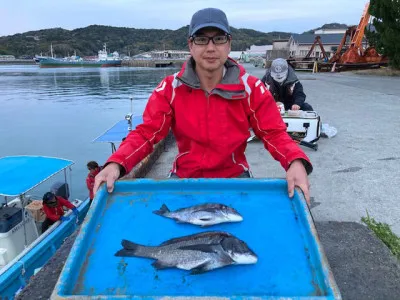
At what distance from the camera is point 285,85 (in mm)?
7324

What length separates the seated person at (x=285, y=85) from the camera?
704 centimetres

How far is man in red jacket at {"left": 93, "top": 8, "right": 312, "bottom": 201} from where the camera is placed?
100 inches

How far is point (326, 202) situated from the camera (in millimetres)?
4375

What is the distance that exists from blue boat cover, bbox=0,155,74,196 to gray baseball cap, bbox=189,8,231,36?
602 centimetres

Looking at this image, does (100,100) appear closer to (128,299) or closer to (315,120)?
(315,120)

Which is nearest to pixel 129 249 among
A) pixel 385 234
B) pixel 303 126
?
pixel 385 234

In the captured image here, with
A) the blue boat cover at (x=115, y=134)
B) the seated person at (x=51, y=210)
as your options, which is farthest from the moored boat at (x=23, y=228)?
the blue boat cover at (x=115, y=134)

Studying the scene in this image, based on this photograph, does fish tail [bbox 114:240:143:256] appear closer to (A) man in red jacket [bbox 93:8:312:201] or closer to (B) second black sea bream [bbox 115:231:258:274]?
(B) second black sea bream [bbox 115:231:258:274]

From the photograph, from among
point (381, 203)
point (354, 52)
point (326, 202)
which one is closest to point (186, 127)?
point (326, 202)

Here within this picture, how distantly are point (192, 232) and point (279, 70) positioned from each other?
5.72 m

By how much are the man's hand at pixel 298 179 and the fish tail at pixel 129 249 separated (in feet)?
3.29

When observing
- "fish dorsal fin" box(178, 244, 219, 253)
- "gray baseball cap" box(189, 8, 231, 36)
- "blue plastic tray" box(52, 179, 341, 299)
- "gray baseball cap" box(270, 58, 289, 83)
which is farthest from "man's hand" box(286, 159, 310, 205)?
"gray baseball cap" box(270, 58, 289, 83)

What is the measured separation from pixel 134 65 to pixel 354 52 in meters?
103

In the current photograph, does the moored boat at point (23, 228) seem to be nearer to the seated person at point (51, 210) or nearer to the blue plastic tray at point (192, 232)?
the seated person at point (51, 210)
